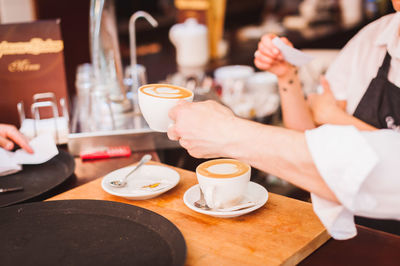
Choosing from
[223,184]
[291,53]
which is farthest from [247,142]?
[291,53]

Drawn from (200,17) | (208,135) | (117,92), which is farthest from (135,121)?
(200,17)

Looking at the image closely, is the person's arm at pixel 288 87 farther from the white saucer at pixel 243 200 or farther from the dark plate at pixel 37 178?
the dark plate at pixel 37 178

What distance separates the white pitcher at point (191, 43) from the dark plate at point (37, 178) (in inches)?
75.6

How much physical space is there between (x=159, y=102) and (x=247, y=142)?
24cm

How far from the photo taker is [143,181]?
1.36 metres

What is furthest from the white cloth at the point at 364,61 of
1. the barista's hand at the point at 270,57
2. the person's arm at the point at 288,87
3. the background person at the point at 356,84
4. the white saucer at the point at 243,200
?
the white saucer at the point at 243,200

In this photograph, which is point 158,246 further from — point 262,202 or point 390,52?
point 390,52

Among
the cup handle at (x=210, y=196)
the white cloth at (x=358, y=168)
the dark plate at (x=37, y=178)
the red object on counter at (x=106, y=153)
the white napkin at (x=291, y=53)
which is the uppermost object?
the white napkin at (x=291, y=53)

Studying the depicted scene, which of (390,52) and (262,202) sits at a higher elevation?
(390,52)

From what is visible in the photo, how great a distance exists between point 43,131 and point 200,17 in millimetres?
2257

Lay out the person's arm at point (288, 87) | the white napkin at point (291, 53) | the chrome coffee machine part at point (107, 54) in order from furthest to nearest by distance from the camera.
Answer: the chrome coffee machine part at point (107, 54)
the person's arm at point (288, 87)
the white napkin at point (291, 53)

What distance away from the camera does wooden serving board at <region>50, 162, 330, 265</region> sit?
982 mm

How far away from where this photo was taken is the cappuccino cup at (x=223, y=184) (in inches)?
43.4

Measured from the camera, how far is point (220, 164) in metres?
1.21
